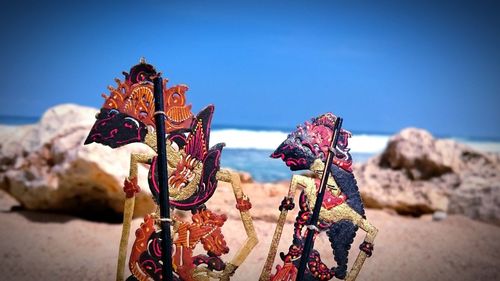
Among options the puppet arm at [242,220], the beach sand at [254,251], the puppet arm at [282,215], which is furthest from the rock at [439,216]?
the puppet arm at [242,220]

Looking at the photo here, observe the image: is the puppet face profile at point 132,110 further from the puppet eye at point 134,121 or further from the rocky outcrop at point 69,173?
the rocky outcrop at point 69,173

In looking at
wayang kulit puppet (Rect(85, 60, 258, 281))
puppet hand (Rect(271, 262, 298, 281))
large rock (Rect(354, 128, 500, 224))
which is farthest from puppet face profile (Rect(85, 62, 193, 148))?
large rock (Rect(354, 128, 500, 224))

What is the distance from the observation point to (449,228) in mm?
4820

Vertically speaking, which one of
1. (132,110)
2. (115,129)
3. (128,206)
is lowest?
(128,206)

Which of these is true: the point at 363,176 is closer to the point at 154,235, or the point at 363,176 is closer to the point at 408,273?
the point at 408,273

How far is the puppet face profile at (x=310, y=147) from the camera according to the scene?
2.68m

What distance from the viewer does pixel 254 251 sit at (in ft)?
12.8

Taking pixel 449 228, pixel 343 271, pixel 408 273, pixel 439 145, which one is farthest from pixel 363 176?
pixel 343 271

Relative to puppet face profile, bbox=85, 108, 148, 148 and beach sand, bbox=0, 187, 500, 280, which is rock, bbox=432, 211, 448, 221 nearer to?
beach sand, bbox=0, 187, 500, 280

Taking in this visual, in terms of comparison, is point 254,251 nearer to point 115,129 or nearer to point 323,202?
point 323,202

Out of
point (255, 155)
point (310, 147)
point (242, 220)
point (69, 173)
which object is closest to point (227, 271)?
point (242, 220)

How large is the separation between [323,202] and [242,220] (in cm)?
47

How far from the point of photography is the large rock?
5.79 m

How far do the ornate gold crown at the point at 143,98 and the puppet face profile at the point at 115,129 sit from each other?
28mm
